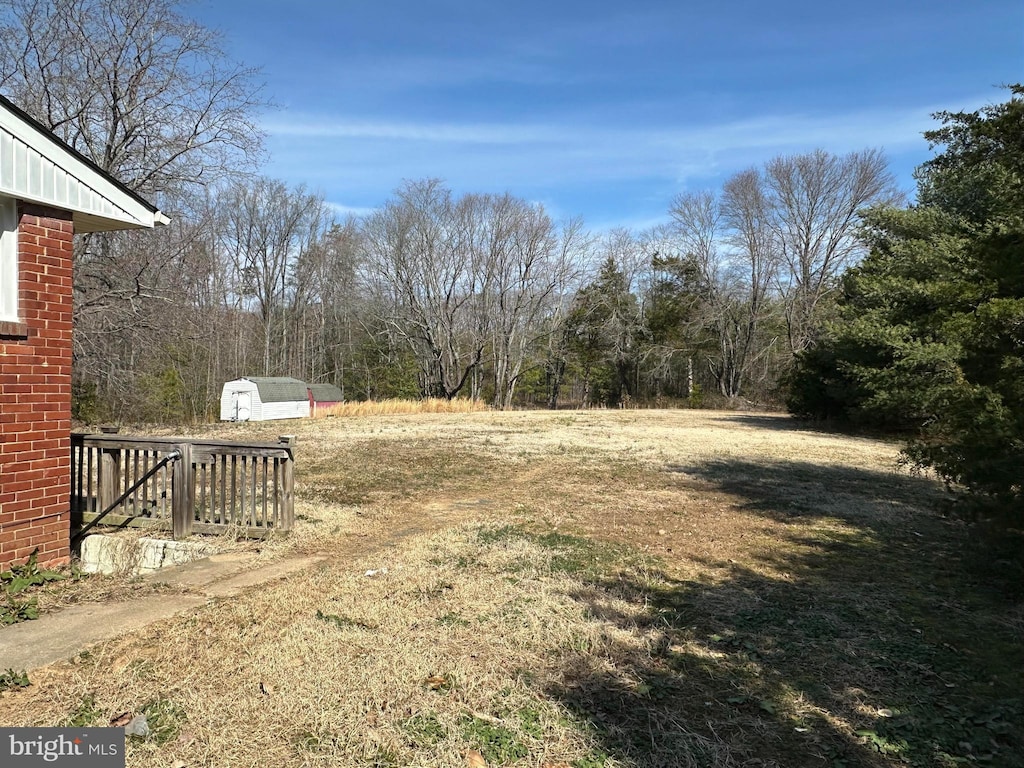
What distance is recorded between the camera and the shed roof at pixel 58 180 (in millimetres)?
4301

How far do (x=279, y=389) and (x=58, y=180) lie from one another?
25.2 meters

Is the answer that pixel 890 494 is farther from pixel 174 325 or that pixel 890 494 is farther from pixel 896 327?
pixel 174 325

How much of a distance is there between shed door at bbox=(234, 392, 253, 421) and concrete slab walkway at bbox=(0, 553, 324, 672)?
24.0 metres

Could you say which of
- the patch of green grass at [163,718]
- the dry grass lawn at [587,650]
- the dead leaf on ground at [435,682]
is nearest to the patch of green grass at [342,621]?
the dry grass lawn at [587,650]

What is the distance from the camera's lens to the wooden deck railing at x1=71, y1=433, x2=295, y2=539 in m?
5.83

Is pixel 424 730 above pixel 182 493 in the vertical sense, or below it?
below

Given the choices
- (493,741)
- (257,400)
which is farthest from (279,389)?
(493,741)

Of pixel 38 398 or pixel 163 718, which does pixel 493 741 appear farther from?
pixel 38 398

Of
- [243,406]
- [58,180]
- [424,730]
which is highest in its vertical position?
[58,180]

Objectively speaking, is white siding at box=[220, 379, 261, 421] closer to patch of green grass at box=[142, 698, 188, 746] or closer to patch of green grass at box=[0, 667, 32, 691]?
patch of green grass at box=[0, 667, 32, 691]

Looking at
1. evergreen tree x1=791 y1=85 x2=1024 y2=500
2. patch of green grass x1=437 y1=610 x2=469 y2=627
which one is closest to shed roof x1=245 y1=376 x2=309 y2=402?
evergreen tree x1=791 y1=85 x2=1024 y2=500

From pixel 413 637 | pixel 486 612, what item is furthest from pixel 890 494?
pixel 413 637

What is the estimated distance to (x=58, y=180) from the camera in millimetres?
4652

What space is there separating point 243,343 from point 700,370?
28.9 meters
